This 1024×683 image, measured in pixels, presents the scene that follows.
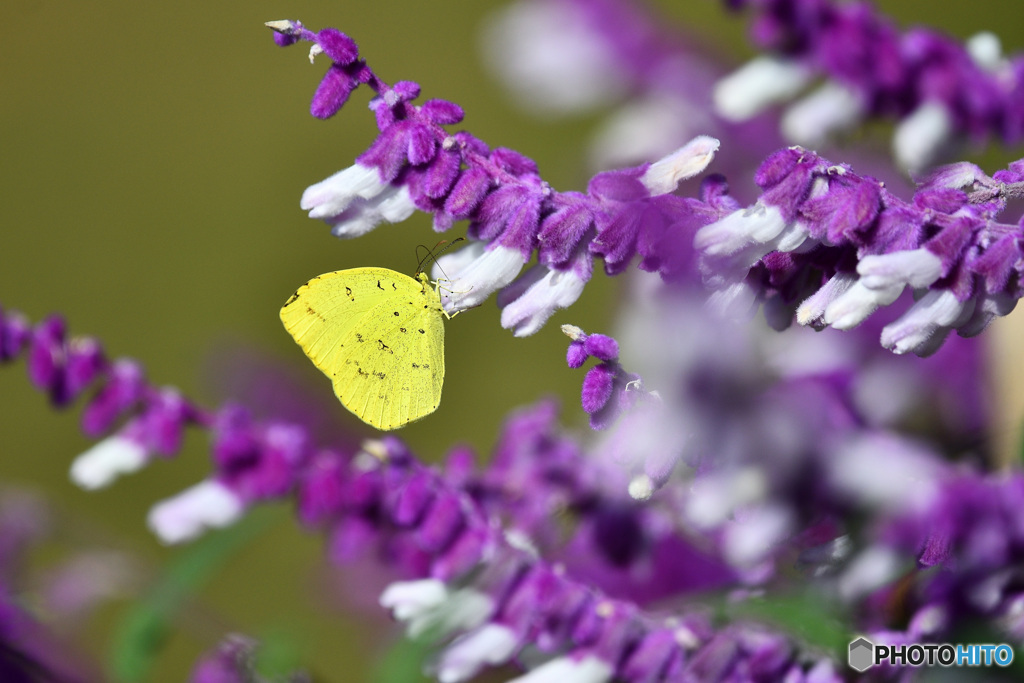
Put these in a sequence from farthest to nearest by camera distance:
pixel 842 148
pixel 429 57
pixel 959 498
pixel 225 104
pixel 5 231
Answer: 1. pixel 5 231
2. pixel 225 104
3. pixel 429 57
4. pixel 842 148
5. pixel 959 498

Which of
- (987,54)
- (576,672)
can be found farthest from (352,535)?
(987,54)

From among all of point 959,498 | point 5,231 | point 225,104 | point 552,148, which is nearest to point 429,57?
point 552,148

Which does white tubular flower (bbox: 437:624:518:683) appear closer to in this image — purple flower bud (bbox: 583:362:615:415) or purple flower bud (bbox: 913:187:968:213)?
purple flower bud (bbox: 583:362:615:415)

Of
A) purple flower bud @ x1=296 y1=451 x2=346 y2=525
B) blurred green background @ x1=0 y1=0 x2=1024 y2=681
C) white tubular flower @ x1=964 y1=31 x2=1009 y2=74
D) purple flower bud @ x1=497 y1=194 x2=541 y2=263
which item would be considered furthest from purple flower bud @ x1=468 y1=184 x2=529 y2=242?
blurred green background @ x1=0 y1=0 x2=1024 y2=681

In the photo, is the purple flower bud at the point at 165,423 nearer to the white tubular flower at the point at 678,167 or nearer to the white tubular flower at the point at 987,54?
the white tubular flower at the point at 678,167

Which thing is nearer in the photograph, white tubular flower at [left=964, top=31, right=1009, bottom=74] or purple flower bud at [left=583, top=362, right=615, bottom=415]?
purple flower bud at [left=583, top=362, right=615, bottom=415]

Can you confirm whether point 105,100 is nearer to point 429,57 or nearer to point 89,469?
point 429,57
